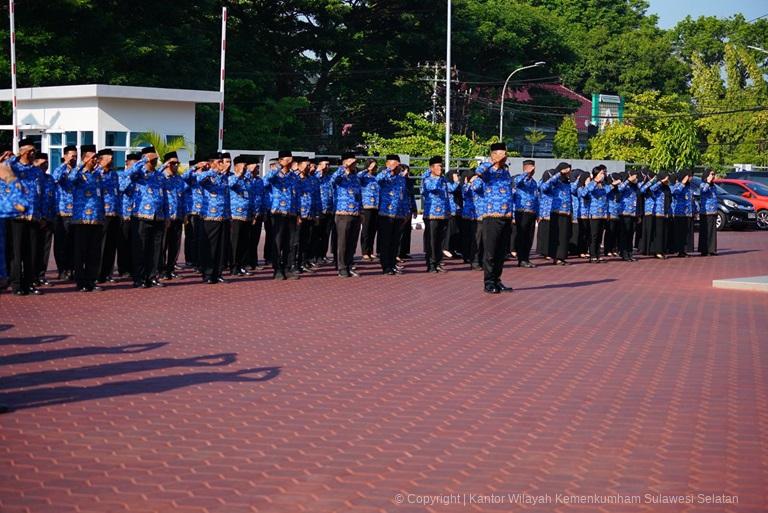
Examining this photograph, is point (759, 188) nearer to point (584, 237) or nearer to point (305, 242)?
point (584, 237)

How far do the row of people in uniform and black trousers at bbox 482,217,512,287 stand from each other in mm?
22

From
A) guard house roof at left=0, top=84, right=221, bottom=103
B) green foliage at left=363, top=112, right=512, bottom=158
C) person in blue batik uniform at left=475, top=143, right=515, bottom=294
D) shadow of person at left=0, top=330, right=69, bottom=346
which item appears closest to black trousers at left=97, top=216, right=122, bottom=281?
shadow of person at left=0, top=330, right=69, bottom=346

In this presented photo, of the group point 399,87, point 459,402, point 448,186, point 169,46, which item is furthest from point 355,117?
point 459,402

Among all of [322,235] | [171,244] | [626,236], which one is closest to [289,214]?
[171,244]

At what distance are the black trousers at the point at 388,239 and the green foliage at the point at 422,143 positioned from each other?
26374mm

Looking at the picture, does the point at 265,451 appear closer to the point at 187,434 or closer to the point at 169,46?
the point at 187,434

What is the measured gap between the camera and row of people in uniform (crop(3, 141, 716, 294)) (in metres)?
16.8

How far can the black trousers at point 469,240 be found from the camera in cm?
2289

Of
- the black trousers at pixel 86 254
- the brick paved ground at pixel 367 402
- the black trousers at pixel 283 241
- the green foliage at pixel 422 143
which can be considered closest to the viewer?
the brick paved ground at pixel 367 402

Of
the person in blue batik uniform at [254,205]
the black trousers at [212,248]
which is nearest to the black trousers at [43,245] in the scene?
the black trousers at [212,248]

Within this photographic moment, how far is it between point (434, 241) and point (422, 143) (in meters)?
27.0

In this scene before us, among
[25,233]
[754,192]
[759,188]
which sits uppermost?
[759,188]

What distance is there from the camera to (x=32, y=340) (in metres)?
11.9

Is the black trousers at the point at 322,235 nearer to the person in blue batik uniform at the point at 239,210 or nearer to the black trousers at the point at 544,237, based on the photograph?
the person in blue batik uniform at the point at 239,210
